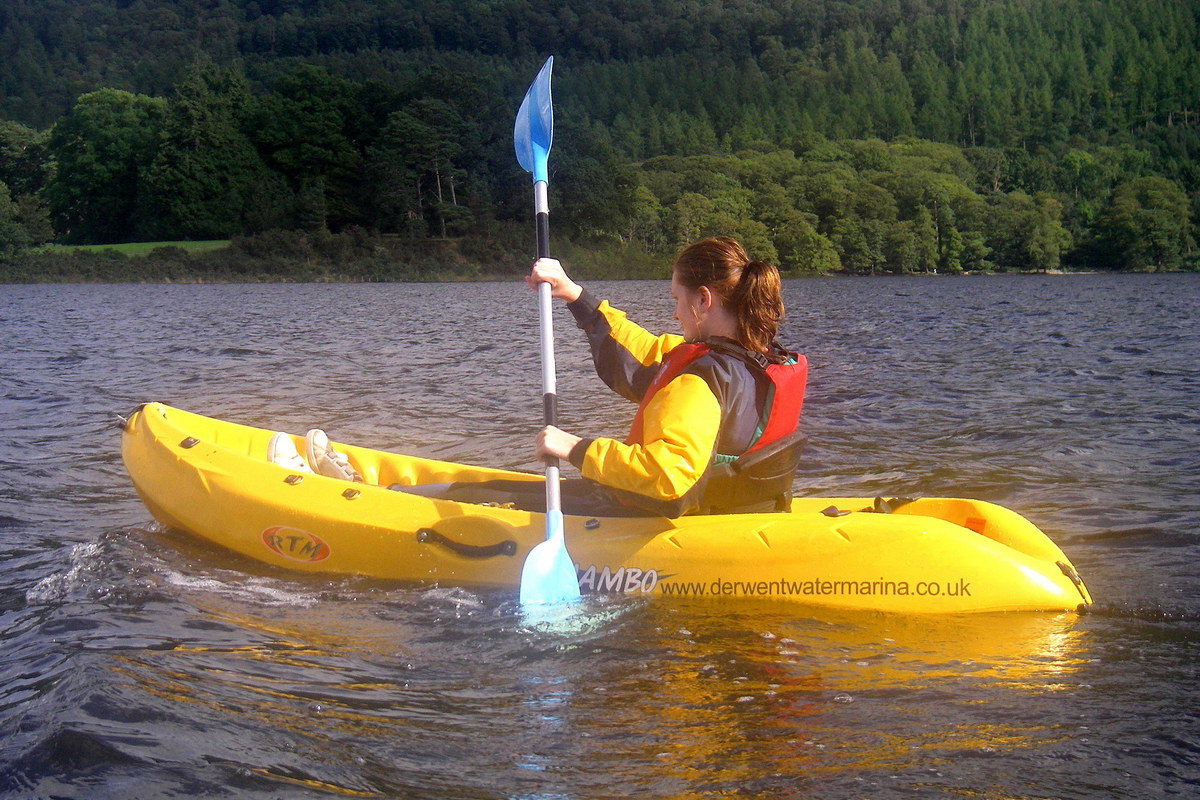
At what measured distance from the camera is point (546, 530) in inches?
172

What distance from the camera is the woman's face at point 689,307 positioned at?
389cm

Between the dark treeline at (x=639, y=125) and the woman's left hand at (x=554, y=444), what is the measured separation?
5593 centimetres

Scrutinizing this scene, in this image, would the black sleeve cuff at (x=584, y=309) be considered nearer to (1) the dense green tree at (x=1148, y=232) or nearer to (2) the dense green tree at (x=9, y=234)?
(2) the dense green tree at (x=9, y=234)

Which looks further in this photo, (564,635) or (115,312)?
(115,312)

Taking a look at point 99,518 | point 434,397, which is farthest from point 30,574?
point 434,397

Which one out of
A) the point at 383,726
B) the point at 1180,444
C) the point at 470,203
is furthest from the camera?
the point at 470,203

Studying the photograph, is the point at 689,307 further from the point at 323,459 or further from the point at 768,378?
the point at 323,459

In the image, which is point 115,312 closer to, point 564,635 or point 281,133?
point 564,635

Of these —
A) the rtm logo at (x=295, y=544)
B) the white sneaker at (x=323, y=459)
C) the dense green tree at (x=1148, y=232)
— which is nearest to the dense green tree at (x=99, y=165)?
the dense green tree at (x=1148, y=232)

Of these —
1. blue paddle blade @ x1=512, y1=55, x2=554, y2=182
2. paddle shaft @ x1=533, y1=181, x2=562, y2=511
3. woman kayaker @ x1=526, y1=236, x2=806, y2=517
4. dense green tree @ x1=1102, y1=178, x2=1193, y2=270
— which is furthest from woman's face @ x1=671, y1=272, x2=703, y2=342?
dense green tree @ x1=1102, y1=178, x2=1193, y2=270

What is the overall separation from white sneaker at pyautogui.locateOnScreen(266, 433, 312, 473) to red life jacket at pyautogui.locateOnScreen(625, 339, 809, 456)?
2.28 meters

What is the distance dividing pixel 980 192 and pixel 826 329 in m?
68.4

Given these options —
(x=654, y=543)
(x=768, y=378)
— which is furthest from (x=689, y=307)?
(x=654, y=543)

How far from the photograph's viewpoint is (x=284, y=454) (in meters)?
5.50
